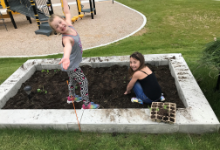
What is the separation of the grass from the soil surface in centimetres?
64

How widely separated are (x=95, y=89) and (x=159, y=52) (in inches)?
117

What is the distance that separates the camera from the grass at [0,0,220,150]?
2.32m

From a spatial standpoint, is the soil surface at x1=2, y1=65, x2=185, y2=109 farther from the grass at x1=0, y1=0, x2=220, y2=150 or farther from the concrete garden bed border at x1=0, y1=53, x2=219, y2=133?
the grass at x1=0, y1=0, x2=220, y2=150

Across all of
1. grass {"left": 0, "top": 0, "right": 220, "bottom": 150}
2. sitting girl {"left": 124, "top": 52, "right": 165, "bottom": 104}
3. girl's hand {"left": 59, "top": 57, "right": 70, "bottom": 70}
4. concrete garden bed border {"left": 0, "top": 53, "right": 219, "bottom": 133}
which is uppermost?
girl's hand {"left": 59, "top": 57, "right": 70, "bottom": 70}

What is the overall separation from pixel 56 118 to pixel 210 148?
222 cm

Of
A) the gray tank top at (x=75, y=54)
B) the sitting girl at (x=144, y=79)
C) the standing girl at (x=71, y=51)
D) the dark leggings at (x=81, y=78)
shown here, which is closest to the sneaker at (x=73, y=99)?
the standing girl at (x=71, y=51)

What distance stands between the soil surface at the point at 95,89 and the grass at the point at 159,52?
0.64 meters

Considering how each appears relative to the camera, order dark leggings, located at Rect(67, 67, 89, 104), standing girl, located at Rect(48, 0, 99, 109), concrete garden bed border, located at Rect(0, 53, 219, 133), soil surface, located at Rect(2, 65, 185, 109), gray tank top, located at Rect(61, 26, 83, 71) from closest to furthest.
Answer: standing girl, located at Rect(48, 0, 99, 109) → concrete garden bed border, located at Rect(0, 53, 219, 133) → gray tank top, located at Rect(61, 26, 83, 71) → dark leggings, located at Rect(67, 67, 89, 104) → soil surface, located at Rect(2, 65, 185, 109)

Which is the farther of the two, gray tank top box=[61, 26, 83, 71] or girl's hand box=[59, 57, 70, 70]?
gray tank top box=[61, 26, 83, 71]

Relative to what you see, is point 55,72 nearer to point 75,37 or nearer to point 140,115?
point 75,37

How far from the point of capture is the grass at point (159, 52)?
7.63 ft

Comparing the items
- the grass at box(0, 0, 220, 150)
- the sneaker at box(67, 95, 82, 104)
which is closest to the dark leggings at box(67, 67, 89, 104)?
the sneaker at box(67, 95, 82, 104)

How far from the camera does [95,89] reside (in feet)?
11.6

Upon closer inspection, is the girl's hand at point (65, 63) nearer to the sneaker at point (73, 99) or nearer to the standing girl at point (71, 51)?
the standing girl at point (71, 51)
